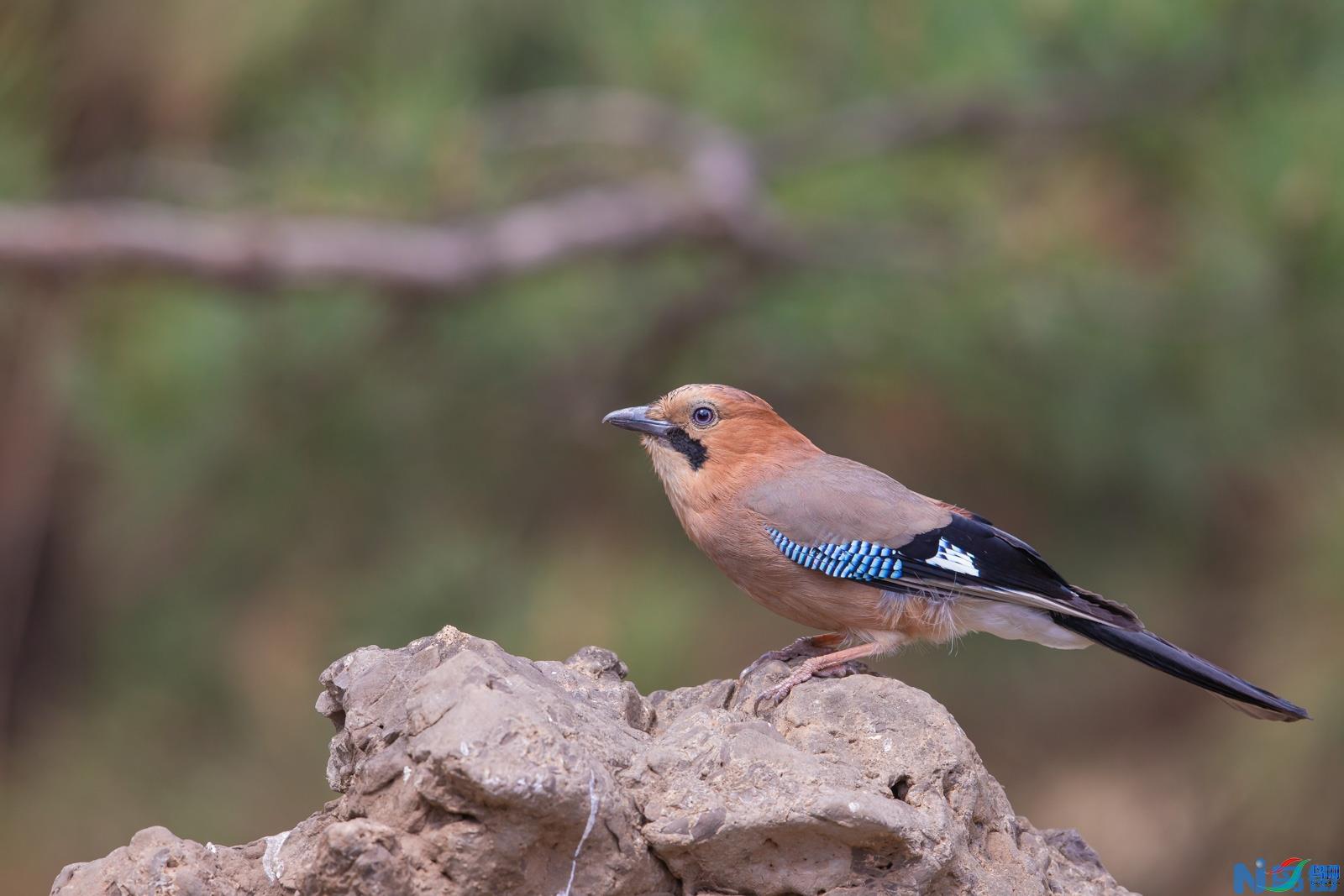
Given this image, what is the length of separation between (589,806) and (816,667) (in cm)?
104

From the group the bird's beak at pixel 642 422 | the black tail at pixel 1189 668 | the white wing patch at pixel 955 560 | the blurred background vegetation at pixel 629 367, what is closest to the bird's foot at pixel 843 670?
the white wing patch at pixel 955 560

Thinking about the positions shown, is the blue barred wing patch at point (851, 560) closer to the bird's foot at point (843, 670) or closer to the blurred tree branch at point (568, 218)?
the bird's foot at point (843, 670)

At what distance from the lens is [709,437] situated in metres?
4.11

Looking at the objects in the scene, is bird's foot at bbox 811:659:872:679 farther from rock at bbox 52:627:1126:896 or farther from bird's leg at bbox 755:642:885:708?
rock at bbox 52:627:1126:896

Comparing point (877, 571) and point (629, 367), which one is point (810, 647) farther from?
point (629, 367)

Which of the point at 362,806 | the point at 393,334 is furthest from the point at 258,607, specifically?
the point at 362,806

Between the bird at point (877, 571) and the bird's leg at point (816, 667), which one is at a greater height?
the bird at point (877, 571)

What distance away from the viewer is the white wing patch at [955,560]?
12.2 feet

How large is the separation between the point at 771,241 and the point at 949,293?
0.83 m

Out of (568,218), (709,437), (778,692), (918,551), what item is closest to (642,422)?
(709,437)

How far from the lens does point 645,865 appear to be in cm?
266

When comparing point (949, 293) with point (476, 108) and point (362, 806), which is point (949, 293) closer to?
point (476, 108)

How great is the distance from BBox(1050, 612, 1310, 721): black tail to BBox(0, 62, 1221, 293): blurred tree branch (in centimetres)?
339

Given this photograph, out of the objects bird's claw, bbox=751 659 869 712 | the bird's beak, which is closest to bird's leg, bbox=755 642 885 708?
bird's claw, bbox=751 659 869 712
